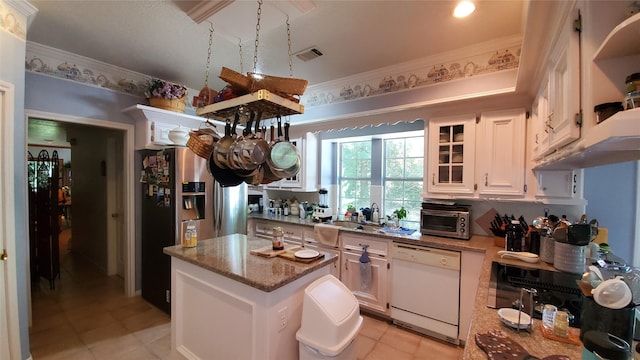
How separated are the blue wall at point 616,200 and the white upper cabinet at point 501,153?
56 centimetres

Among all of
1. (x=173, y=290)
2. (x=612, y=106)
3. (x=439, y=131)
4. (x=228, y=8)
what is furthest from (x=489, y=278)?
(x=228, y=8)

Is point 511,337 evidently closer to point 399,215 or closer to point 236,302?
point 236,302

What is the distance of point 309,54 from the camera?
2.75 metres

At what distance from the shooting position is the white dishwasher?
2438mm

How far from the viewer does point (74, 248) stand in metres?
5.09

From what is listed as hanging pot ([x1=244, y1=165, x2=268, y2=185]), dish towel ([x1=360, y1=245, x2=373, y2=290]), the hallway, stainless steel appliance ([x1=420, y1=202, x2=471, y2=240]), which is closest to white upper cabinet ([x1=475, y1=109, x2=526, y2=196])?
stainless steel appliance ([x1=420, y1=202, x2=471, y2=240])

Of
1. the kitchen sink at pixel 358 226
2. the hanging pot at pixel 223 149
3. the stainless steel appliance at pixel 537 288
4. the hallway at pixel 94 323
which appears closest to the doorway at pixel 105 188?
the hallway at pixel 94 323

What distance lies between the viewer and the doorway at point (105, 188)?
3365 mm

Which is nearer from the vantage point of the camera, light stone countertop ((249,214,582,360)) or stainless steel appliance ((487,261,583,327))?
light stone countertop ((249,214,582,360))

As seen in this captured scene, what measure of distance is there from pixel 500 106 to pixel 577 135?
1.64 metres

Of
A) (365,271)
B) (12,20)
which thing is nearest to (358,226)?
(365,271)

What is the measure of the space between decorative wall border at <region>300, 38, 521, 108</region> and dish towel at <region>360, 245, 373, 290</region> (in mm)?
1895

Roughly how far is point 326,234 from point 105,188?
141 inches

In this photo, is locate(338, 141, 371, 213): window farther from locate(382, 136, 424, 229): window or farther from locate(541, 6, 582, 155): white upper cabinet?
locate(541, 6, 582, 155): white upper cabinet
